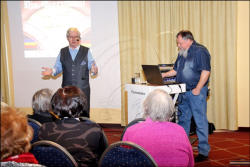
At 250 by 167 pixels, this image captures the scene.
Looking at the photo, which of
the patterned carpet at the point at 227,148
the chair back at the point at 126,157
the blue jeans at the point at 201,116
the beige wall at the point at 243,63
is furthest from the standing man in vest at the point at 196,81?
the chair back at the point at 126,157

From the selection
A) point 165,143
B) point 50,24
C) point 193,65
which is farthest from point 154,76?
point 50,24

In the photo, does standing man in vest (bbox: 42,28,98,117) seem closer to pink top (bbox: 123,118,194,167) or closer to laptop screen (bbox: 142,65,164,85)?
laptop screen (bbox: 142,65,164,85)

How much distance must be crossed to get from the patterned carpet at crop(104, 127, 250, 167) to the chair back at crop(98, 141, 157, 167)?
204 cm

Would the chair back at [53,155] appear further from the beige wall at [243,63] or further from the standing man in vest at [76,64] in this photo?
the beige wall at [243,63]

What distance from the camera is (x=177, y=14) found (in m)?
4.73

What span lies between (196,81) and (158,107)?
1.70 metres

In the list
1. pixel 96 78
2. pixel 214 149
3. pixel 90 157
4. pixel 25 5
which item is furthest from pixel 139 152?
pixel 25 5

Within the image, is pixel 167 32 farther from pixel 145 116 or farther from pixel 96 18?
pixel 145 116

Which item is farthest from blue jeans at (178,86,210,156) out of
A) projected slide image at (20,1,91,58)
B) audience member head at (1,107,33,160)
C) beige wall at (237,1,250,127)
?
projected slide image at (20,1,91,58)

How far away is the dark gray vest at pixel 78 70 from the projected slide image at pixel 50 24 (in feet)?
4.94

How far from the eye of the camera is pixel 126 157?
1396 millimetres

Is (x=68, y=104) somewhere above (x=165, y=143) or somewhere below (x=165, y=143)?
above

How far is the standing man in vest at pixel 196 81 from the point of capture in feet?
10.8

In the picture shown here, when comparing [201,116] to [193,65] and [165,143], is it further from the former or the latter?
[165,143]
